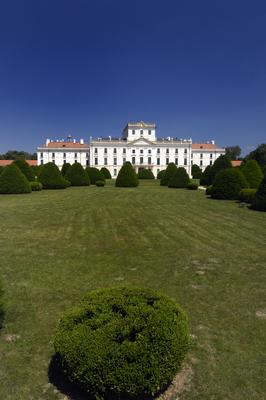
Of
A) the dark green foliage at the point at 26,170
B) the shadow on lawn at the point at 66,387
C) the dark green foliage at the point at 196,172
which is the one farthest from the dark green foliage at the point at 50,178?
the dark green foliage at the point at 196,172

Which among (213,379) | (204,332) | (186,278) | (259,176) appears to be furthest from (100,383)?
(259,176)

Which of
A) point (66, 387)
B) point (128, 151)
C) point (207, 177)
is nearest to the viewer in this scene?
point (66, 387)

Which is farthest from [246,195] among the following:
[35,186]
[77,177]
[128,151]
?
[128,151]

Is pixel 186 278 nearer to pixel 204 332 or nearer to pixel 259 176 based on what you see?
pixel 204 332

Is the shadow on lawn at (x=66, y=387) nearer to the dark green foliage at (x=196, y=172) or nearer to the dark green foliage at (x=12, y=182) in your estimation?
the dark green foliage at (x=12, y=182)

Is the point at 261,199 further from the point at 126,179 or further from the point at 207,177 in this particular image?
the point at 126,179

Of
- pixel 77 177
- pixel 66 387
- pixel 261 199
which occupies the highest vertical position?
pixel 77 177
